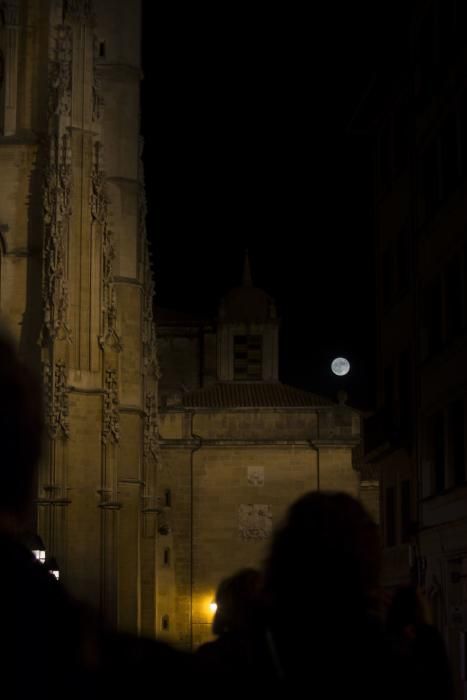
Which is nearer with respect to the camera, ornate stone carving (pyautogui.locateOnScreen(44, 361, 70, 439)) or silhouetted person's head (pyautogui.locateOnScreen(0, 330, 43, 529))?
silhouetted person's head (pyautogui.locateOnScreen(0, 330, 43, 529))

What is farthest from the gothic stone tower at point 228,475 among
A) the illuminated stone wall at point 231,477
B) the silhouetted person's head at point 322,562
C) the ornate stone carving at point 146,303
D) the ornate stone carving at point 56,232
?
the silhouetted person's head at point 322,562

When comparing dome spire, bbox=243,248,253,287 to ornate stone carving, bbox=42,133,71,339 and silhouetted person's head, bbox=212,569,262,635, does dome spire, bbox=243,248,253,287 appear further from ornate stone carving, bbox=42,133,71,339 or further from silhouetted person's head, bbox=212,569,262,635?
silhouetted person's head, bbox=212,569,262,635

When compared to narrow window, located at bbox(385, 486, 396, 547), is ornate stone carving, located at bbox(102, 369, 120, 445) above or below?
above

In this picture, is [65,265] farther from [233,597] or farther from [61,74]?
[233,597]

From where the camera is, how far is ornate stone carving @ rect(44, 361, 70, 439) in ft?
101

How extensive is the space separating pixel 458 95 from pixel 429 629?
21.5m

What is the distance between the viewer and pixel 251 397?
62.8 m

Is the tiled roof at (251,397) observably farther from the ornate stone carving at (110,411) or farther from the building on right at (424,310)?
the ornate stone carving at (110,411)

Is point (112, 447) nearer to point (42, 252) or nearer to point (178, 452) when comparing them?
point (42, 252)

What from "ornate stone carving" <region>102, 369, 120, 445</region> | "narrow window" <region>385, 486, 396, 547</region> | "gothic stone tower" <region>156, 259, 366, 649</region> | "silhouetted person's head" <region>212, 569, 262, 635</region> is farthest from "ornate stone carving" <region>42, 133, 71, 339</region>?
"silhouetted person's head" <region>212, 569, 262, 635</region>

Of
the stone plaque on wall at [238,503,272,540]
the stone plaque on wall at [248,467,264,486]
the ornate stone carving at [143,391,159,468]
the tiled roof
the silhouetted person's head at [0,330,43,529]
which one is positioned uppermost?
the tiled roof

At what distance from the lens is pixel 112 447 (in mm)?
32438

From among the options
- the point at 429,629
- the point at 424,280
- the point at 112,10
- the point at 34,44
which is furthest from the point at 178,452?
the point at 429,629

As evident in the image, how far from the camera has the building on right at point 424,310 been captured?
25.0 m
